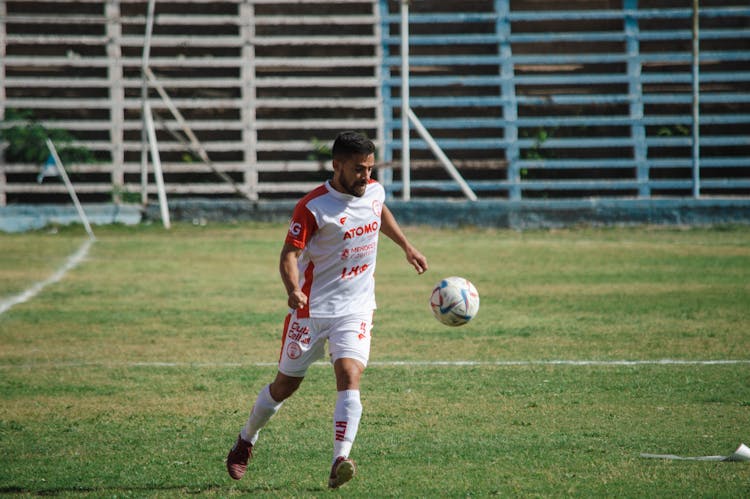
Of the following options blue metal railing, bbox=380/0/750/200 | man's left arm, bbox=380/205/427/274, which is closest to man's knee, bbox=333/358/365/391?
man's left arm, bbox=380/205/427/274

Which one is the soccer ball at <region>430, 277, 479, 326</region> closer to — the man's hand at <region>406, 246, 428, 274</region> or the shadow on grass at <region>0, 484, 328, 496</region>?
the man's hand at <region>406, 246, 428, 274</region>

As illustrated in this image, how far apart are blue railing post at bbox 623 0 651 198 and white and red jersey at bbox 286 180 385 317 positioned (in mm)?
21474

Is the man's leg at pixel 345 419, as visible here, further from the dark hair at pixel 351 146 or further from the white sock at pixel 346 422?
the dark hair at pixel 351 146

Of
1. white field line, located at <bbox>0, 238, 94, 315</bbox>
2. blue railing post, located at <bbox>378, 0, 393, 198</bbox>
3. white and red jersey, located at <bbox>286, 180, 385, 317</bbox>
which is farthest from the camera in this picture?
blue railing post, located at <bbox>378, 0, 393, 198</bbox>

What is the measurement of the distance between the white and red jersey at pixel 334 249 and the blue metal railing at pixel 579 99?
20167mm

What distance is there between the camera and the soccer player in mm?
6117

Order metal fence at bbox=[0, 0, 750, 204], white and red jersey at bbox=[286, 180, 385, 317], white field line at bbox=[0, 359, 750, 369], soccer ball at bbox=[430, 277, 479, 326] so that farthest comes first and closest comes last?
metal fence at bbox=[0, 0, 750, 204] < white field line at bbox=[0, 359, 750, 369] < soccer ball at bbox=[430, 277, 479, 326] < white and red jersey at bbox=[286, 180, 385, 317]

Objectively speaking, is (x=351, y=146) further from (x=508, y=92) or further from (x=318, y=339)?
(x=508, y=92)

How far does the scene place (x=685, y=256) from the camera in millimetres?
18297

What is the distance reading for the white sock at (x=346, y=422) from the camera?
5.78 meters

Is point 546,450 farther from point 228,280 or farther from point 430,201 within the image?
point 430,201

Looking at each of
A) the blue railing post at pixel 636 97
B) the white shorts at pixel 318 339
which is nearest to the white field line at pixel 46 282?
the white shorts at pixel 318 339

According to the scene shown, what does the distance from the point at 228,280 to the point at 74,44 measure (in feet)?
47.8

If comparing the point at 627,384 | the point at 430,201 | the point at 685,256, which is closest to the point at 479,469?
the point at 627,384
